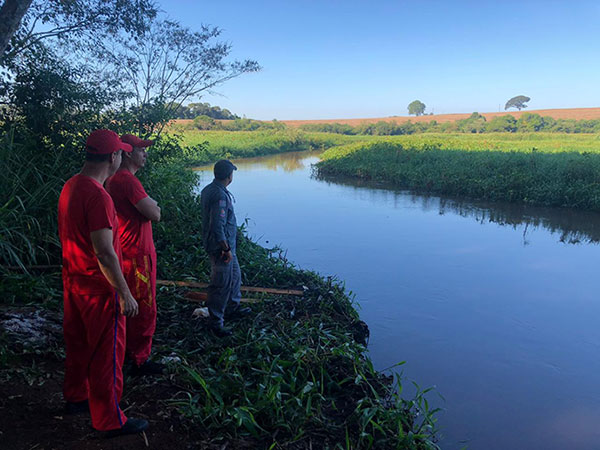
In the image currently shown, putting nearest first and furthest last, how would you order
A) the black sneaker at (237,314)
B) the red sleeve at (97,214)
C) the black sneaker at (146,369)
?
1. the red sleeve at (97,214)
2. the black sneaker at (146,369)
3. the black sneaker at (237,314)

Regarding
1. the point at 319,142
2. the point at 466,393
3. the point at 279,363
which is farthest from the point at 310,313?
the point at 319,142

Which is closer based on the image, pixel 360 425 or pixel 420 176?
pixel 360 425

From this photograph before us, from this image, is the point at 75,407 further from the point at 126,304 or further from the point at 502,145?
the point at 502,145

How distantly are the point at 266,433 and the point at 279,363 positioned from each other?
75 cm

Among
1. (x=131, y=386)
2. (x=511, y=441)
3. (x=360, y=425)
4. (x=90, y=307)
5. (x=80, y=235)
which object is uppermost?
(x=80, y=235)

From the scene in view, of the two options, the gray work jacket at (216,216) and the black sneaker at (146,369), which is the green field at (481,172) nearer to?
the gray work jacket at (216,216)

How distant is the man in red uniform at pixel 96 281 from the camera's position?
6.56 ft

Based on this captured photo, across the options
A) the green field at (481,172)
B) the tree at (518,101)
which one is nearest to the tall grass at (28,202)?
the green field at (481,172)

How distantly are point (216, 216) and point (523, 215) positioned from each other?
9.51 meters

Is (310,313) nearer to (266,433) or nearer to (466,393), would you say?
(466,393)

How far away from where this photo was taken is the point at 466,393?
12.1 feet

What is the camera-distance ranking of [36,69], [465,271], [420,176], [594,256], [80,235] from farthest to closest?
[420,176]
[594,256]
[465,271]
[36,69]
[80,235]

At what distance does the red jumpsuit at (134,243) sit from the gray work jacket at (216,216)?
2.65 ft

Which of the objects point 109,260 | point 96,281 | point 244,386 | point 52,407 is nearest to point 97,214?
point 109,260
